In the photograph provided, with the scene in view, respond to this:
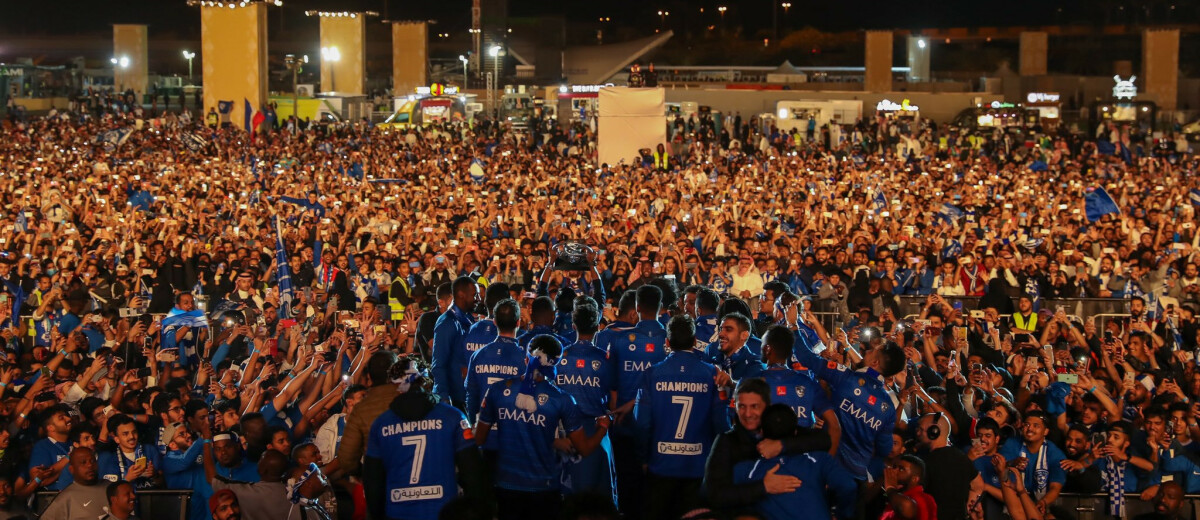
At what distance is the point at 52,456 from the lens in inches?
304

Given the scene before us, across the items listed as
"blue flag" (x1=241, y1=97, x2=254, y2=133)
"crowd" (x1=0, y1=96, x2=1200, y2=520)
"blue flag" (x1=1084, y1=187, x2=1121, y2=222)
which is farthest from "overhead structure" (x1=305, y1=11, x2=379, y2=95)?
"blue flag" (x1=1084, y1=187, x2=1121, y2=222)

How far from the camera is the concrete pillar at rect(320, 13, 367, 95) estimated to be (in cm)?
4981

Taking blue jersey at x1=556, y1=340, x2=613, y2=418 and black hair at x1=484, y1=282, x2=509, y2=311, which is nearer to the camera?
blue jersey at x1=556, y1=340, x2=613, y2=418

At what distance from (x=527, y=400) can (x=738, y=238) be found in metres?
9.34

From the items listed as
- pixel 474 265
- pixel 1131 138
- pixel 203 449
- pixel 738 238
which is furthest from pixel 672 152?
pixel 203 449

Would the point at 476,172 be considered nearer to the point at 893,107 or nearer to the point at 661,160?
the point at 661,160

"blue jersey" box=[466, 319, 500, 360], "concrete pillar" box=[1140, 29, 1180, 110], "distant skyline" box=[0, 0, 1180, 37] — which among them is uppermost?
"distant skyline" box=[0, 0, 1180, 37]

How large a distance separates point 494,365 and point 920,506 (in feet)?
7.26

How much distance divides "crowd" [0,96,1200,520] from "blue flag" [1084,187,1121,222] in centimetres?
4

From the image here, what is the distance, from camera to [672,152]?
30.2m

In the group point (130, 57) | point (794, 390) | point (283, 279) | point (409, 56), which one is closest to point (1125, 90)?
point (409, 56)

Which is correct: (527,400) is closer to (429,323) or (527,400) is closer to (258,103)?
(429,323)

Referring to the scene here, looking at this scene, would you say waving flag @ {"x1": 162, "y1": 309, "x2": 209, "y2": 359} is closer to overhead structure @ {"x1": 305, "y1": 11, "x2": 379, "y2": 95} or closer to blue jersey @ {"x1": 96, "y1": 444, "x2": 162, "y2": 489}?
blue jersey @ {"x1": 96, "y1": 444, "x2": 162, "y2": 489}

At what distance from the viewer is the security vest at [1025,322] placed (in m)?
12.2
